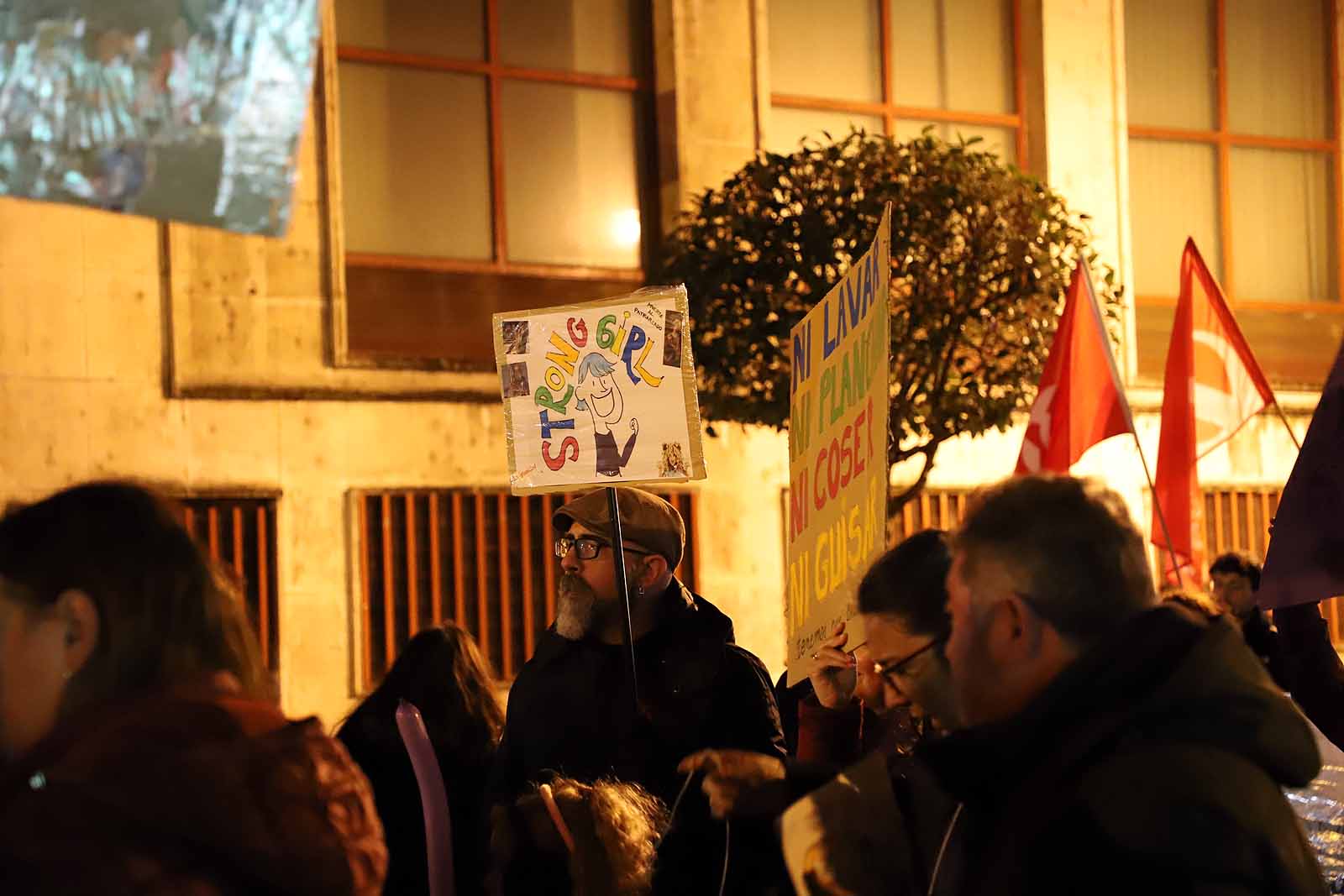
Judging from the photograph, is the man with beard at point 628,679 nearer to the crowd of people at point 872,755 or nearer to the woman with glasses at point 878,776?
the woman with glasses at point 878,776

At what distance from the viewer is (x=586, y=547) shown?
16.0 feet

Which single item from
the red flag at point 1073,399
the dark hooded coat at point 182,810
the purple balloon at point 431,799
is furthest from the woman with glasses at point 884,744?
the red flag at point 1073,399

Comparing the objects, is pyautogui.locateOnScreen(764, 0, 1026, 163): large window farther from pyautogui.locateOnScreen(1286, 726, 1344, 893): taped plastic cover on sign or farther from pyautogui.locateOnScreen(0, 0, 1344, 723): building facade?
pyautogui.locateOnScreen(1286, 726, 1344, 893): taped plastic cover on sign

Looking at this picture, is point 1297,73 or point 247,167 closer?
point 247,167

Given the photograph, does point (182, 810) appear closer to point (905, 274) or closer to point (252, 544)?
point (905, 274)

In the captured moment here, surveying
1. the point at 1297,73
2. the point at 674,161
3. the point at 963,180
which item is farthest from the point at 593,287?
the point at 1297,73

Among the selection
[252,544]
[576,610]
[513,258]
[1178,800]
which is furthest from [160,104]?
[513,258]

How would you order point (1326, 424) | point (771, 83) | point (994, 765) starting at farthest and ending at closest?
point (771, 83)
point (1326, 424)
point (994, 765)

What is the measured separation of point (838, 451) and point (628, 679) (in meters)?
0.82

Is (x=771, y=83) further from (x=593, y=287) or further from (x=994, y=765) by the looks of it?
(x=994, y=765)

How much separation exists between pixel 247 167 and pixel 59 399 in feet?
27.4

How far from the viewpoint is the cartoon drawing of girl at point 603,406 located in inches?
208

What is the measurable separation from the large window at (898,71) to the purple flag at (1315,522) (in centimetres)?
916

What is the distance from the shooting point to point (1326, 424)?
4.34m
